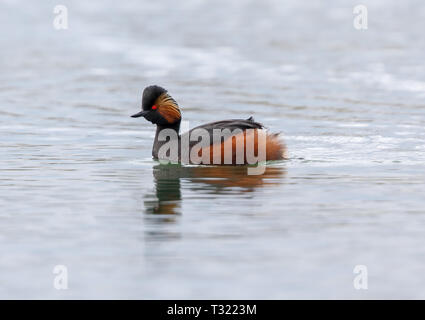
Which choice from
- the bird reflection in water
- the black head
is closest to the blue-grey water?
the bird reflection in water

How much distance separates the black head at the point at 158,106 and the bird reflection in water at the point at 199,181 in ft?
3.18

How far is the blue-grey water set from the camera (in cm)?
884

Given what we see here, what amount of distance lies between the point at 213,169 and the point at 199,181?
1125 millimetres

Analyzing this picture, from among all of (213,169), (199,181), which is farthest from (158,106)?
(199,181)

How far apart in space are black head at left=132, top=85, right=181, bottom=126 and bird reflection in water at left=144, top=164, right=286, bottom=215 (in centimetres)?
97

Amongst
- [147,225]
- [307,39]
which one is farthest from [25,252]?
[307,39]

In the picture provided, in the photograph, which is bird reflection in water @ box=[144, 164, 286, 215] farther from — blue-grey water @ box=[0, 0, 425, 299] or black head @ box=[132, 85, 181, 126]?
black head @ box=[132, 85, 181, 126]

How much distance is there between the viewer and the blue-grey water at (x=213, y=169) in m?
8.84

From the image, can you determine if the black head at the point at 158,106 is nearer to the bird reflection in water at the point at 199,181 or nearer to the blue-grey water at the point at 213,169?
the blue-grey water at the point at 213,169

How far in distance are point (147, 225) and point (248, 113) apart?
1002 centimetres

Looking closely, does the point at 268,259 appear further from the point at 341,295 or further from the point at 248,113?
the point at 248,113

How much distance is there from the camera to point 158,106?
15.7 m

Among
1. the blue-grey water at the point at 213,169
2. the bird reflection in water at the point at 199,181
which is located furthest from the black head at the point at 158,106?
the bird reflection in water at the point at 199,181

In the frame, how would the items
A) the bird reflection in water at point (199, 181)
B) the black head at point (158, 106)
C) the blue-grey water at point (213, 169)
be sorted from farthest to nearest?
the black head at point (158, 106)
the bird reflection in water at point (199, 181)
the blue-grey water at point (213, 169)
